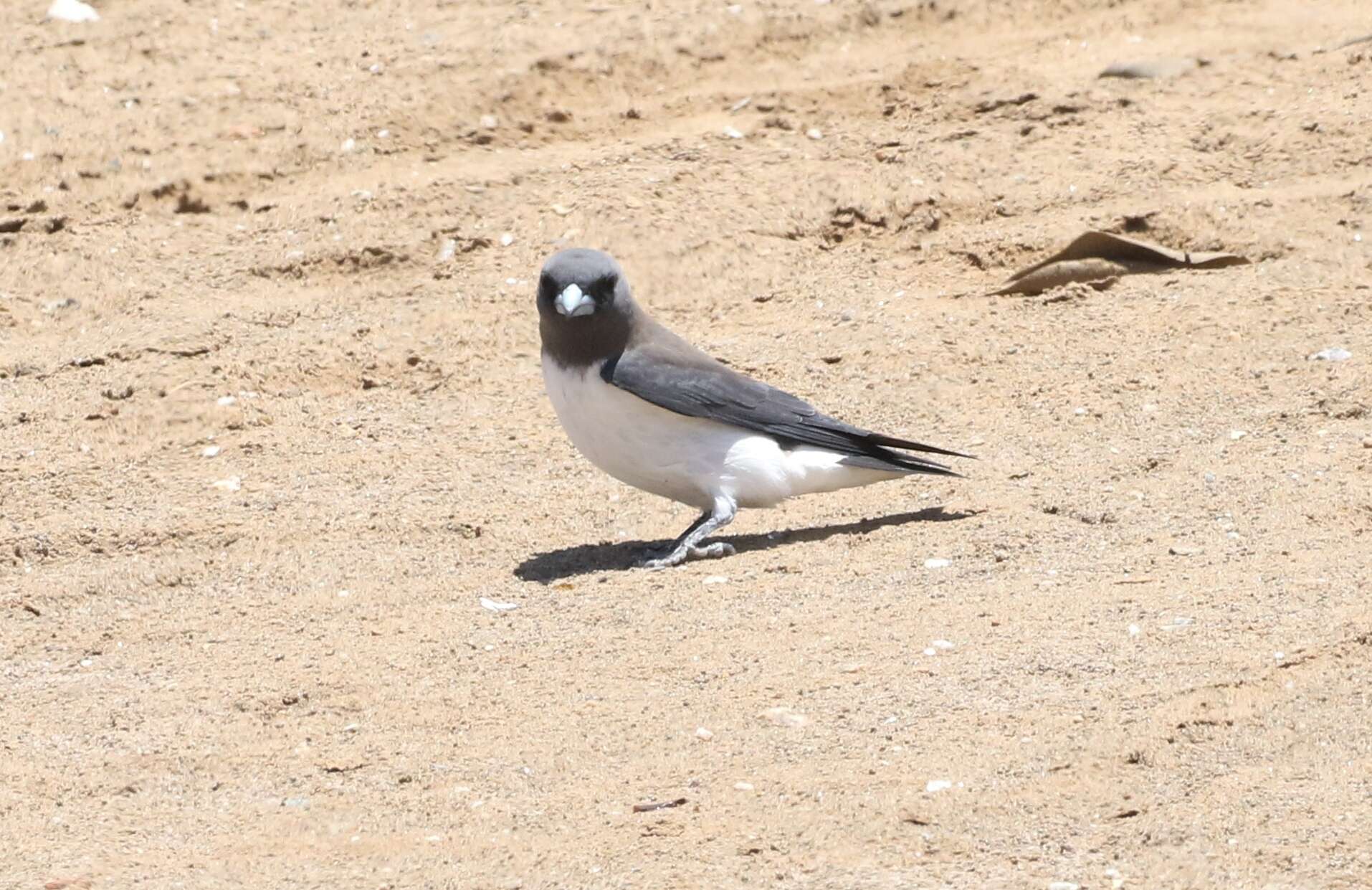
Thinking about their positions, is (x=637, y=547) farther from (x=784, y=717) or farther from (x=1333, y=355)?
(x=1333, y=355)

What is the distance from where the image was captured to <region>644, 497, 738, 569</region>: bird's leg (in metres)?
6.31

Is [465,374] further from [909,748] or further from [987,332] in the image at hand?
[909,748]

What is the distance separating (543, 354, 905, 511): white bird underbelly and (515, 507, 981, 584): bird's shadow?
0.49ft

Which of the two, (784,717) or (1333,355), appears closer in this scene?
(784,717)

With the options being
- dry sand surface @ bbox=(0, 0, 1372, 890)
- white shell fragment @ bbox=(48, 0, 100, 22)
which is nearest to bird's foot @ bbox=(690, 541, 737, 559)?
dry sand surface @ bbox=(0, 0, 1372, 890)

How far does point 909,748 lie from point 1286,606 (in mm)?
→ 1224

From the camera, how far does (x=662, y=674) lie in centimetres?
512

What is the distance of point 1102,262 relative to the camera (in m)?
8.45

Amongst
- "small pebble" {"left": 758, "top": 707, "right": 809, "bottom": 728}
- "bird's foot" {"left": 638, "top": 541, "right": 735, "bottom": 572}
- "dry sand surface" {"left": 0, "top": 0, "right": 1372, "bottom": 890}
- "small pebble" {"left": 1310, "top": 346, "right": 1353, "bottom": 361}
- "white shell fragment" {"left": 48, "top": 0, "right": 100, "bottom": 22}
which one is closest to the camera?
"dry sand surface" {"left": 0, "top": 0, "right": 1372, "bottom": 890}

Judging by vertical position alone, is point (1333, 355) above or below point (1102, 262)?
below

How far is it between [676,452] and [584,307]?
1.83 ft

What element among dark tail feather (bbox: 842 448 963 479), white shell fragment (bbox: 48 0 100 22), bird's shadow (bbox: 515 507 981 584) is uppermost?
white shell fragment (bbox: 48 0 100 22)

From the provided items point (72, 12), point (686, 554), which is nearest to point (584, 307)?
point (686, 554)

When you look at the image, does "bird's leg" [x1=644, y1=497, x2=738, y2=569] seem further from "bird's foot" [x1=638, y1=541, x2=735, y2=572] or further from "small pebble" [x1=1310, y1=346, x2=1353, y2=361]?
"small pebble" [x1=1310, y1=346, x2=1353, y2=361]
